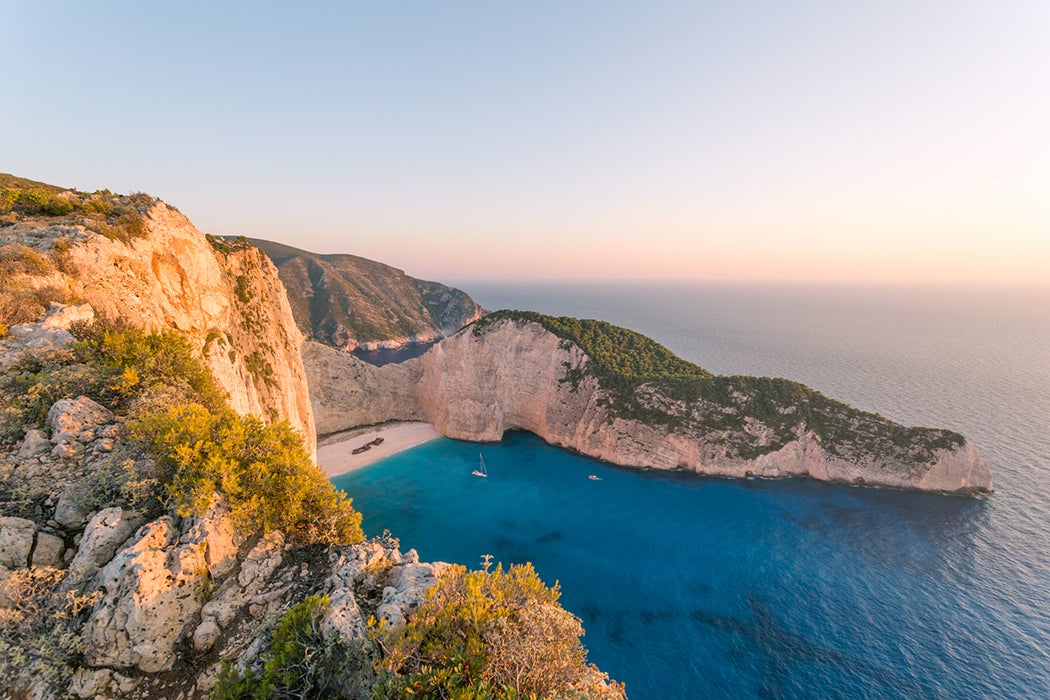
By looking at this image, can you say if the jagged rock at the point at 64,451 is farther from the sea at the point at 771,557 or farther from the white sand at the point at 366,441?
the white sand at the point at 366,441

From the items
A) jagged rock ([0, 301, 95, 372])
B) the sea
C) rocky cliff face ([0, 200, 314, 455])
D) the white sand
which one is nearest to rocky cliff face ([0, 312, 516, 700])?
jagged rock ([0, 301, 95, 372])

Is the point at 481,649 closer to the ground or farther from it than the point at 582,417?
farther from it

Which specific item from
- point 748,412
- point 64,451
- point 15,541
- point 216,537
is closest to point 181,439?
point 64,451

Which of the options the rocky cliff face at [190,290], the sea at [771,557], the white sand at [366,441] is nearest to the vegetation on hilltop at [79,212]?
the rocky cliff face at [190,290]

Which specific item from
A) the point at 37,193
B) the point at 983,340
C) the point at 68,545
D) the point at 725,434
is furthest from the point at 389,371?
the point at 983,340

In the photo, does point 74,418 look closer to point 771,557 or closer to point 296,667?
point 296,667

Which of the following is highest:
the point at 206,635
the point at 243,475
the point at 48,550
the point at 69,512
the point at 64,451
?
the point at 64,451

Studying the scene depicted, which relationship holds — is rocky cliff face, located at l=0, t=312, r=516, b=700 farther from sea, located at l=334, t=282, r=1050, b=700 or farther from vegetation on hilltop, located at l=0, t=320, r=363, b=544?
sea, located at l=334, t=282, r=1050, b=700

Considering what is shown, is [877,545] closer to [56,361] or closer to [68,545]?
[68,545]

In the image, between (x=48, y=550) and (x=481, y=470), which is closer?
(x=48, y=550)
